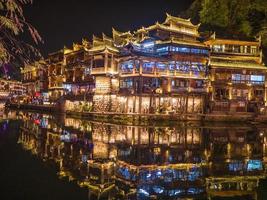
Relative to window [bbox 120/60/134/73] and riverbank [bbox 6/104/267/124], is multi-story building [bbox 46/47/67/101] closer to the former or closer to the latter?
riverbank [bbox 6/104/267/124]

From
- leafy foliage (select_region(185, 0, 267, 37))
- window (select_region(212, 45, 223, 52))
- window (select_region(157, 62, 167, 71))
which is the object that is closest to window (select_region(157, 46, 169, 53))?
window (select_region(157, 62, 167, 71))

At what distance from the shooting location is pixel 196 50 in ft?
154

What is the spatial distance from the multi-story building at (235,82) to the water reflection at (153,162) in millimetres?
16963

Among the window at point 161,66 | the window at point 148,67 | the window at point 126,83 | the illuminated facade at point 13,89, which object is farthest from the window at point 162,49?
the illuminated facade at point 13,89

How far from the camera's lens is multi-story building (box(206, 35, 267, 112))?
46688 millimetres

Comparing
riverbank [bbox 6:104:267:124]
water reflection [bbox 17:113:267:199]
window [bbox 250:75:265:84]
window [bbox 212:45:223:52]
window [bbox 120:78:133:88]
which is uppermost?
window [bbox 212:45:223:52]

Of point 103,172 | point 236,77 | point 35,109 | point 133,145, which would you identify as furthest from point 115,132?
point 35,109

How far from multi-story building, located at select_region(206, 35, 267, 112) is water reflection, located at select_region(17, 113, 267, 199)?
55.7ft

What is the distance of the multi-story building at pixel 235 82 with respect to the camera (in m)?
46.7

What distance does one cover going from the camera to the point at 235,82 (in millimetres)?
47438

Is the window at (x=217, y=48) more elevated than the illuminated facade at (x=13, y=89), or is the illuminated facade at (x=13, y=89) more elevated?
the window at (x=217, y=48)

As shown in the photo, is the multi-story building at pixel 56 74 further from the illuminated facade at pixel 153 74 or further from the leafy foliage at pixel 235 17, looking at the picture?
the leafy foliage at pixel 235 17

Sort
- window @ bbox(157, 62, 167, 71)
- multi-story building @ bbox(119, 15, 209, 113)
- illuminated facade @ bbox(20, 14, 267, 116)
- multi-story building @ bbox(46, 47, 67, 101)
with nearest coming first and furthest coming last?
multi-story building @ bbox(119, 15, 209, 113), illuminated facade @ bbox(20, 14, 267, 116), window @ bbox(157, 62, 167, 71), multi-story building @ bbox(46, 47, 67, 101)

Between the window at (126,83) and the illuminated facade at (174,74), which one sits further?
the window at (126,83)
